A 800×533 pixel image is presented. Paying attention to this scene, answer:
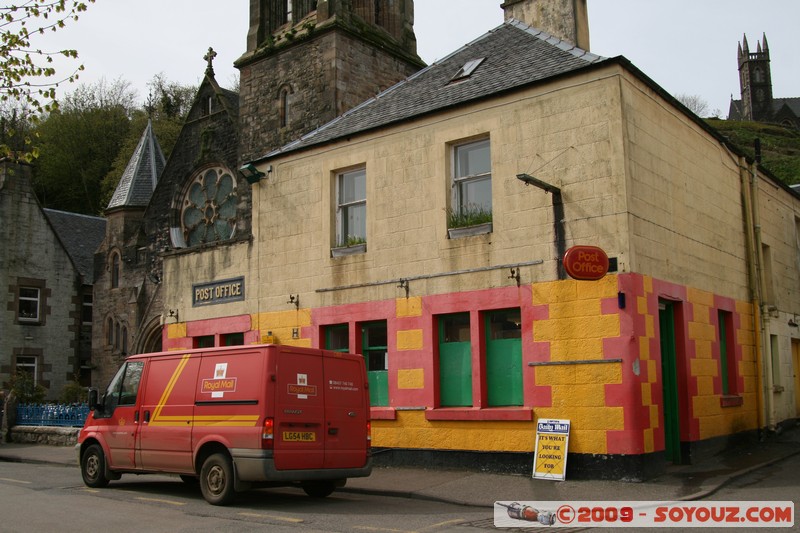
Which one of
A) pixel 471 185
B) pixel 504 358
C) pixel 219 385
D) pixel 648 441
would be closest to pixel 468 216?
pixel 471 185

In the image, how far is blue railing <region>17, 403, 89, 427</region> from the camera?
877 inches

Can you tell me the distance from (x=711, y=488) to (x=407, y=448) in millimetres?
5466

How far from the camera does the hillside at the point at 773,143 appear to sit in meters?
66.7

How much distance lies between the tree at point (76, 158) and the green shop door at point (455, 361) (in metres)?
44.0

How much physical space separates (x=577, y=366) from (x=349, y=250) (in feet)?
18.5

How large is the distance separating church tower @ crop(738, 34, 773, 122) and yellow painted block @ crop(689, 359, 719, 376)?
4308 inches

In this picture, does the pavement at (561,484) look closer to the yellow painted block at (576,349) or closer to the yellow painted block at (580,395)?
the yellow painted block at (580,395)

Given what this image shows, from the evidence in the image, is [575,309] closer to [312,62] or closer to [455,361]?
[455,361]

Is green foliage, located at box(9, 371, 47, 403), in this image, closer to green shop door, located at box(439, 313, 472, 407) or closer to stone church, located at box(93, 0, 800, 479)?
stone church, located at box(93, 0, 800, 479)

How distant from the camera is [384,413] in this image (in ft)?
48.7

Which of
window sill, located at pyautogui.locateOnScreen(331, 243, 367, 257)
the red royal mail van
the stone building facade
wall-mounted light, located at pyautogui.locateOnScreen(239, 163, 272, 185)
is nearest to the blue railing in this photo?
wall-mounted light, located at pyautogui.locateOnScreen(239, 163, 272, 185)

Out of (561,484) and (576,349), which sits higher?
(576,349)

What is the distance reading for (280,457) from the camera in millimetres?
10328

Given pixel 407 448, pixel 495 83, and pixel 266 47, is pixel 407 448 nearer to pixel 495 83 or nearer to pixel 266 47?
pixel 495 83
